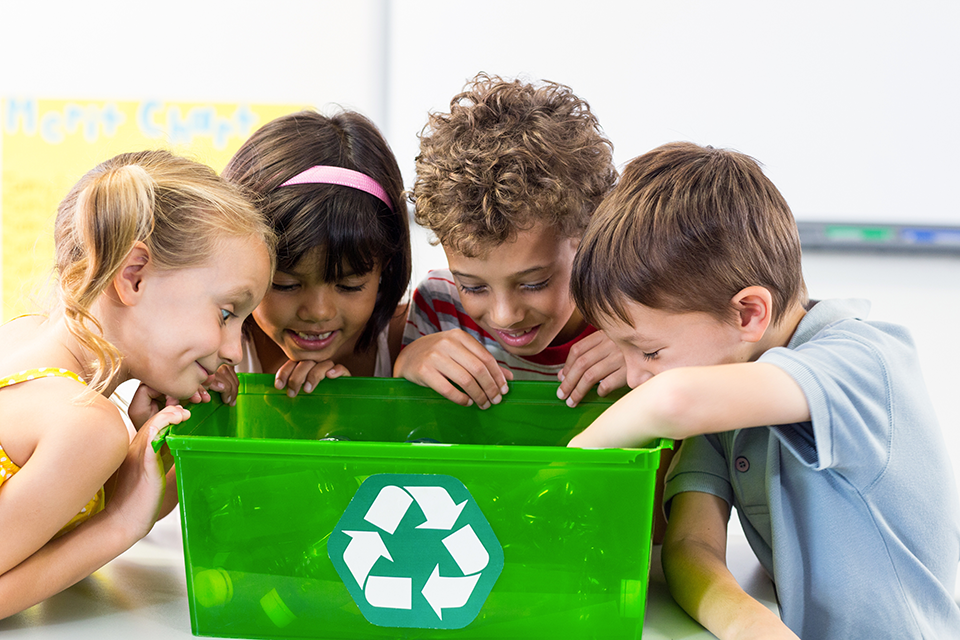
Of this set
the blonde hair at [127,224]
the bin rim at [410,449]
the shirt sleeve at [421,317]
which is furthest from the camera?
the shirt sleeve at [421,317]

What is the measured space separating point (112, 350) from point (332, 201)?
1.03 feet

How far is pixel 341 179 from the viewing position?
0.91m

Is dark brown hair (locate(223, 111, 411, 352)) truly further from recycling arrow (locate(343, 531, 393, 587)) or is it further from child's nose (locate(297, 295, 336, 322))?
recycling arrow (locate(343, 531, 393, 587))

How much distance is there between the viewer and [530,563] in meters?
0.54

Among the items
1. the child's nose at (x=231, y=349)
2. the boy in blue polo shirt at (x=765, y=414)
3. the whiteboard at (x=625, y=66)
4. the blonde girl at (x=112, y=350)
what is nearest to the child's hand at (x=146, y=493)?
the blonde girl at (x=112, y=350)

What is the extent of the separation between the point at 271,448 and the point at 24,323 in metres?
0.37

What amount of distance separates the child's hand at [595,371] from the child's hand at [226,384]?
1.10 ft

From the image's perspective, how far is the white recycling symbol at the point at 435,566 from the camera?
21.0 inches

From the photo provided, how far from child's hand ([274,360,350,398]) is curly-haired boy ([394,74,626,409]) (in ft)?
0.26

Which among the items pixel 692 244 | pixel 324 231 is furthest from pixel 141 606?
pixel 692 244

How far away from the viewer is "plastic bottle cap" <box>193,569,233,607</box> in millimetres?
568

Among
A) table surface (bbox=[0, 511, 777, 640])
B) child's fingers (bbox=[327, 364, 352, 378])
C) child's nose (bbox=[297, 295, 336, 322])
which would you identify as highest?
child's nose (bbox=[297, 295, 336, 322])

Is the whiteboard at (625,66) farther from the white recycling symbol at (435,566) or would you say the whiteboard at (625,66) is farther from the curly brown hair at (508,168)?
the white recycling symbol at (435,566)

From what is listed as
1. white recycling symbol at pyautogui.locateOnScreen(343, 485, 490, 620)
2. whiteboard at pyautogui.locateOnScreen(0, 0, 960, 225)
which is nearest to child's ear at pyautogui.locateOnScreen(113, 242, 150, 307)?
white recycling symbol at pyautogui.locateOnScreen(343, 485, 490, 620)
